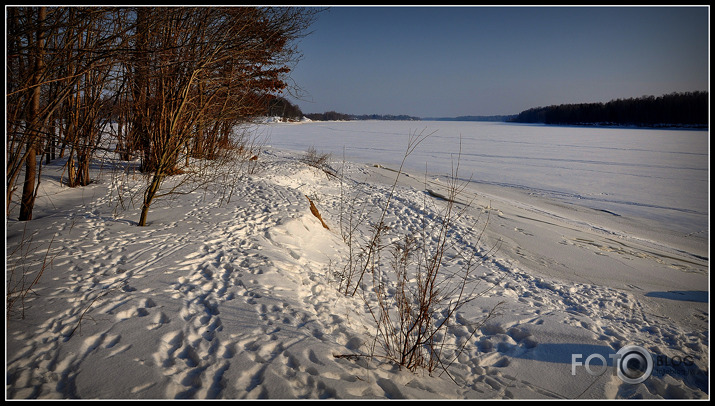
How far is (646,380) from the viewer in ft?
9.55

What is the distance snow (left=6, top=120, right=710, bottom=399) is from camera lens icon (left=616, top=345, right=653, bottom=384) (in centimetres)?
7

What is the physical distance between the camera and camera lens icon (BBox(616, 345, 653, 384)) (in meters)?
2.95

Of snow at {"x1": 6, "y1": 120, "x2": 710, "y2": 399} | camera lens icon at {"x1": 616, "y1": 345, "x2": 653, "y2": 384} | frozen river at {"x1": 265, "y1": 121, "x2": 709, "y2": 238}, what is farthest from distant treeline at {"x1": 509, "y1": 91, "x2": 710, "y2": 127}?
camera lens icon at {"x1": 616, "y1": 345, "x2": 653, "y2": 384}

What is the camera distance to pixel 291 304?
350cm

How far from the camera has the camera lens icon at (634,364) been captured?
9.69 feet

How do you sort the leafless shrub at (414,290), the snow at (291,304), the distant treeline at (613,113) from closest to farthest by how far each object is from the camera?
the snow at (291,304)
the leafless shrub at (414,290)
the distant treeline at (613,113)

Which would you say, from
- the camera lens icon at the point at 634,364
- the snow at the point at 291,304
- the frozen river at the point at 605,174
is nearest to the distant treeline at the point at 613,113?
the frozen river at the point at 605,174

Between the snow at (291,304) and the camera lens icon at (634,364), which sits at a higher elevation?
the snow at (291,304)

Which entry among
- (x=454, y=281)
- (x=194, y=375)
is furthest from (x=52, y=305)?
(x=454, y=281)

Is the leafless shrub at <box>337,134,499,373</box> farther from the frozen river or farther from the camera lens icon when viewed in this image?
the frozen river

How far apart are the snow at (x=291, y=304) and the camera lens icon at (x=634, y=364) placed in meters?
0.07

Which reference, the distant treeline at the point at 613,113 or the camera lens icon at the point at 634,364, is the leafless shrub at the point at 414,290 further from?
the distant treeline at the point at 613,113
